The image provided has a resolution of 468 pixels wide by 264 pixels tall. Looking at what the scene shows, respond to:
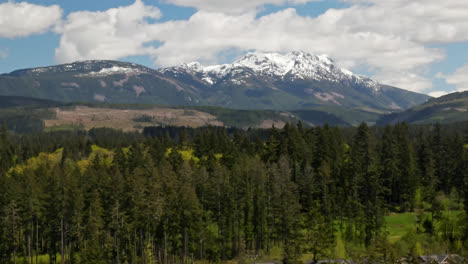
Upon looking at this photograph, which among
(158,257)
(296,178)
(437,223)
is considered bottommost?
(158,257)

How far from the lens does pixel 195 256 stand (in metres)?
96.2

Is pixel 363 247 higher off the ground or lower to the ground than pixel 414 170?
lower

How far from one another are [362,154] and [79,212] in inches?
2320

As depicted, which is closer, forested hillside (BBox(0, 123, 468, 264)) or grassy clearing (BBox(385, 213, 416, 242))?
forested hillside (BBox(0, 123, 468, 264))

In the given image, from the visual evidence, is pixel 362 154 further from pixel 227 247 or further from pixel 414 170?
pixel 227 247

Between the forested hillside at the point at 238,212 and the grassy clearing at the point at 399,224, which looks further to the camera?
the grassy clearing at the point at 399,224

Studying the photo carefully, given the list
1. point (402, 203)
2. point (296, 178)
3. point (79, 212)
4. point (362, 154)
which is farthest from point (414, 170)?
point (79, 212)

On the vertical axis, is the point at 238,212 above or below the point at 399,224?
above

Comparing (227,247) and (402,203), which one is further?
(402,203)

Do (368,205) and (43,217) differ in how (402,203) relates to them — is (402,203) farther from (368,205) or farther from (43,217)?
(43,217)

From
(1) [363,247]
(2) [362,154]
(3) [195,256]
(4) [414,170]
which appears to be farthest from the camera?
(4) [414,170]

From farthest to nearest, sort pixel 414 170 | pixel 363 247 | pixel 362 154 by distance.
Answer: pixel 414 170 < pixel 362 154 < pixel 363 247

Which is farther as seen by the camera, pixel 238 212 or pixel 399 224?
pixel 399 224

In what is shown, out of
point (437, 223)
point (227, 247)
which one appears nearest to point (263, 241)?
point (227, 247)
